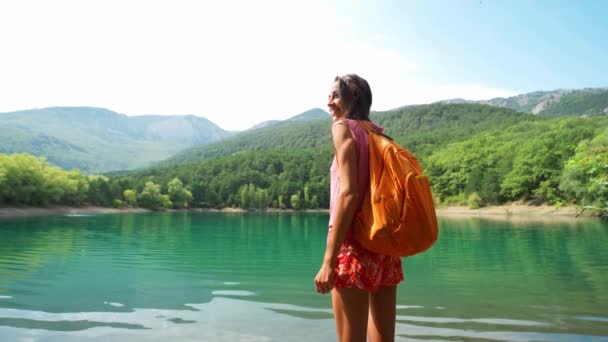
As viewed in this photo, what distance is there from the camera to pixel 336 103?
2.87m

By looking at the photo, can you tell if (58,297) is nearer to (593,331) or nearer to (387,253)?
(387,253)

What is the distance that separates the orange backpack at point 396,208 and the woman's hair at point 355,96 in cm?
36

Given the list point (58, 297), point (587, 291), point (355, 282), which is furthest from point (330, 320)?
point (587, 291)

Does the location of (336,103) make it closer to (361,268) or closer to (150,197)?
(361,268)

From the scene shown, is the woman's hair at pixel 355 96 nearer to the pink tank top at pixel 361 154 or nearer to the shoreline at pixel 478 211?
the pink tank top at pixel 361 154

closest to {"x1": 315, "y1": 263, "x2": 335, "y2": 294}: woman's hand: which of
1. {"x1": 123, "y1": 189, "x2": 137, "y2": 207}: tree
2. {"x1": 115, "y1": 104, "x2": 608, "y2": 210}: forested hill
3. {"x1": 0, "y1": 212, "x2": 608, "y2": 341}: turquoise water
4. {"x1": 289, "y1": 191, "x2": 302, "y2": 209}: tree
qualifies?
{"x1": 0, "y1": 212, "x2": 608, "y2": 341}: turquoise water

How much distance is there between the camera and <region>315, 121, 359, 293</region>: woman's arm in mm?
2514

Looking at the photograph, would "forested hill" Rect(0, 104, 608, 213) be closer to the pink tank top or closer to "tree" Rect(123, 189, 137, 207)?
"tree" Rect(123, 189, 137, 207)

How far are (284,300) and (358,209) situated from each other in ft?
23.5

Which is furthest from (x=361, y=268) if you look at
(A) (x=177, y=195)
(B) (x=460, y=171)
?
(A) (x=177, y=195)

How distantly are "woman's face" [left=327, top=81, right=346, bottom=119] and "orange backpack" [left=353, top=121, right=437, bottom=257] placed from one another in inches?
17.1

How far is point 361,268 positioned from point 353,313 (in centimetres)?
28

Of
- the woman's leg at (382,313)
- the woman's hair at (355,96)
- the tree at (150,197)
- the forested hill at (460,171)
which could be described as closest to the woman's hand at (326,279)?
the woman's leg at (382,313)

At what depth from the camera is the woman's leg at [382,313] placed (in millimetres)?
2793
